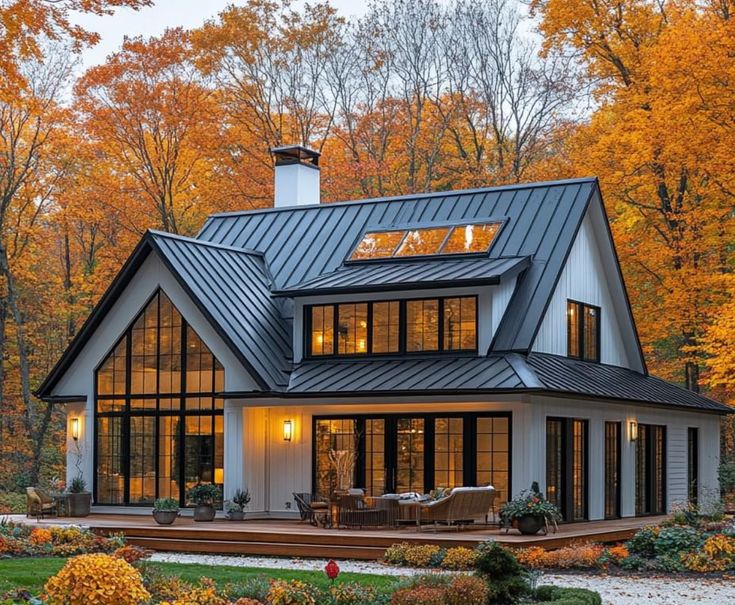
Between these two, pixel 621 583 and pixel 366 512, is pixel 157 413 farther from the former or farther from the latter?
pixel 621 583

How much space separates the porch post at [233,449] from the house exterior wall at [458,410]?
0.33 feet

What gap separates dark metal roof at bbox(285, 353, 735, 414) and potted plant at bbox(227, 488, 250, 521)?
78.6 inches

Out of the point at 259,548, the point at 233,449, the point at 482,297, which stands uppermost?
the point at 482,297

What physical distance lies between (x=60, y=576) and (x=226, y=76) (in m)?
26.3

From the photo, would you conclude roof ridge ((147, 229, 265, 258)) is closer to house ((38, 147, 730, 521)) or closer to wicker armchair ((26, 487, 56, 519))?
house ((38, 147, 730, 521))

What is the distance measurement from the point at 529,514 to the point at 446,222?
7.36m

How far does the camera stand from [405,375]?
67.5 feet

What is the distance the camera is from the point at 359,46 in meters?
34.1

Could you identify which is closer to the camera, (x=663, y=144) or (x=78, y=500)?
(x=78, y=500)

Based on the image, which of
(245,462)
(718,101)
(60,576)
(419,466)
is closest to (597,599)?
(60,576)

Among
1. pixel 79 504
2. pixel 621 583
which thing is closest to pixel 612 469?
pixel 621 583

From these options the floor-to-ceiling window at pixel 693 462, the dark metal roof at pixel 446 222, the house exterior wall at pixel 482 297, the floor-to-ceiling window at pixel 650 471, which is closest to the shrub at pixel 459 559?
the dark metal roof at pixel 446 222

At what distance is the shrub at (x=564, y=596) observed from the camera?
11.0m

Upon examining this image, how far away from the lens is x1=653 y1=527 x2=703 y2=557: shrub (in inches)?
629
